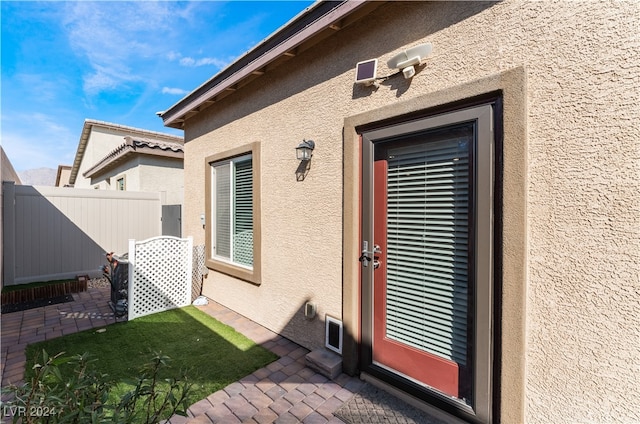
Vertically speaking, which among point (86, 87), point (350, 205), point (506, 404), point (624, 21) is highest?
point (86, 87)

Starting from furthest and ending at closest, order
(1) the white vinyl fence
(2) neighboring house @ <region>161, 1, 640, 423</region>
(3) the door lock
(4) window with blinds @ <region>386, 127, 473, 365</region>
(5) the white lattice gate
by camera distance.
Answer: (1) the white vinyl fence, (5) the white lattice gate, (3) the door lock, (4) window with blinds @ <region>386, 127, 473, 365</region>, (2) neighboring house @ <region>161, 1, 640, 423</region>

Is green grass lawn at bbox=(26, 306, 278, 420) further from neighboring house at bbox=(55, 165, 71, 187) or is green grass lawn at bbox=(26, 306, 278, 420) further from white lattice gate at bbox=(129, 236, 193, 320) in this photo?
neighboring house at bbox=(55, 165, 71, 187)

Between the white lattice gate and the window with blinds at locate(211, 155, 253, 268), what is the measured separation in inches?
30.1

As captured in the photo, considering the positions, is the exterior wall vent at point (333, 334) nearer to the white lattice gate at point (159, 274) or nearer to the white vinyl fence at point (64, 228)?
the white lattice gate at point (159, 274)

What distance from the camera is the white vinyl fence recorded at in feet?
26.5

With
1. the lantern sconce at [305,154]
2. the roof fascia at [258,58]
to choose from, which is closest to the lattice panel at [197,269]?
the roof fascia at [258,58]

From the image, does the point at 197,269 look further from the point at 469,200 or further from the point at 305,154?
the point at 469,200

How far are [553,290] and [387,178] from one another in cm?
204

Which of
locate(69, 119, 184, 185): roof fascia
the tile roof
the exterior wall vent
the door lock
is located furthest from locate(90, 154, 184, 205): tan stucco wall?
the door lock

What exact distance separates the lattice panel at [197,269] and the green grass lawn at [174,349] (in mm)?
1186

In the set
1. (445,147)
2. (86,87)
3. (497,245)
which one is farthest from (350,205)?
(86,87)

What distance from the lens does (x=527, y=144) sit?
2623mm

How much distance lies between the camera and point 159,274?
6172mm

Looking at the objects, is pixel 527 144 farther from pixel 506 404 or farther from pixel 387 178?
pixel 506 404
